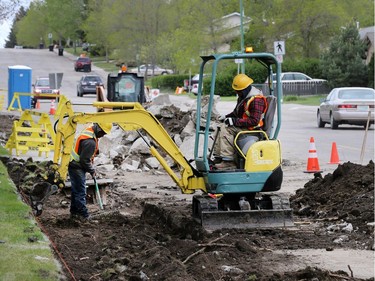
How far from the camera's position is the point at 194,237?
11734mm

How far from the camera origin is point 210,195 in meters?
13.4

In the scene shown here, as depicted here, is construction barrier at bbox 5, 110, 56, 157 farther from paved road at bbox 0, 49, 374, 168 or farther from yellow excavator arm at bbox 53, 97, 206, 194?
yellow excavator arm at bbox 53, 97, 206, 194

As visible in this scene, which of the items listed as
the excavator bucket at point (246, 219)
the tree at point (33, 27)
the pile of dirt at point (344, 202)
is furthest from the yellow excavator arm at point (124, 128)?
the tree at point (33, 27)

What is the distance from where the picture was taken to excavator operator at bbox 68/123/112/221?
522 inches

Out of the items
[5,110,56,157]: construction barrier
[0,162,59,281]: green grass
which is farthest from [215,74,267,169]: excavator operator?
[5,110,56,157]: construction barrier

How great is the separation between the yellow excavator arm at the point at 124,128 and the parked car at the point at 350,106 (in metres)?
19.0

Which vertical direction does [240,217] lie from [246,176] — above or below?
below

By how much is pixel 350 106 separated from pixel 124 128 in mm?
19590

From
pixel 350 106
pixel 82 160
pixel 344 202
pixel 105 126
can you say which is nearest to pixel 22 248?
pixel 82 160

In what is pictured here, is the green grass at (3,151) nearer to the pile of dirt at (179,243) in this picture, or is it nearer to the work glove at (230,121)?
the pile of dirt at (179,243)

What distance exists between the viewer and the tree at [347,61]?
200 ft

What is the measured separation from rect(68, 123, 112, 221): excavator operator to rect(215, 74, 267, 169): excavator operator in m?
1.79

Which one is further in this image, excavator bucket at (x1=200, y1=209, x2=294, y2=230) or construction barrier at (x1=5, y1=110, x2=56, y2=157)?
construction barrier at (x1=5, y1=110, x2=56, y2=157)

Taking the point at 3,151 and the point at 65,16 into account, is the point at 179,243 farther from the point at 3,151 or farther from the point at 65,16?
the point at 65,16
